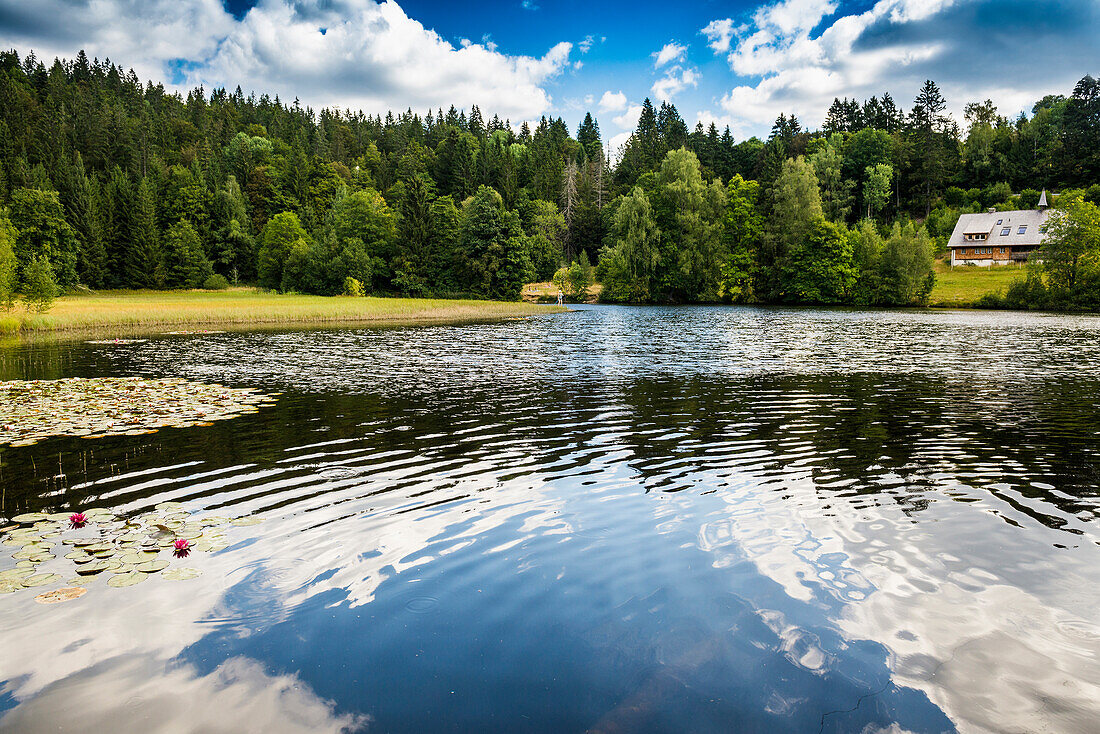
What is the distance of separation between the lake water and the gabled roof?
103m

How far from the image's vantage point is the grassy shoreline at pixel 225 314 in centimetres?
4456

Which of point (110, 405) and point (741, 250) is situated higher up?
point (741, 250)

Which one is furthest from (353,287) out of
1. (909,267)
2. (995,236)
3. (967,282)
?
(995,236)

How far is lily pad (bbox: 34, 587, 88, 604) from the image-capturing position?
6137 millimetres

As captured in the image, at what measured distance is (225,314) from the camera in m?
54.5

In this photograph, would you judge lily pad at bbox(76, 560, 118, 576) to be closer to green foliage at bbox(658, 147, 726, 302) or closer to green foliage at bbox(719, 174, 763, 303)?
green foliage at bbox(658, 147, 726, 302)

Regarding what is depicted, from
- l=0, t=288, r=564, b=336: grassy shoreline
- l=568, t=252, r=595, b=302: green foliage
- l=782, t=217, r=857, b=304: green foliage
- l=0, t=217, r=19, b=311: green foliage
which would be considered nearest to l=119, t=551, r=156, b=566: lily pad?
l=0, t=217, r=19, b=311: green foliage

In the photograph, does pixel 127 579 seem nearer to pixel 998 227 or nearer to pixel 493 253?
pixel 493 253

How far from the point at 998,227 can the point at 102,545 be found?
4901 inches

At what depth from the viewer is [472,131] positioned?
179 metres

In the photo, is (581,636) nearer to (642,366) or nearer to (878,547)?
(878,547)

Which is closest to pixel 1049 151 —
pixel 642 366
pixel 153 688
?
pixel 642 366

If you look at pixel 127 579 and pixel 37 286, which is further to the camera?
pixel 37 286

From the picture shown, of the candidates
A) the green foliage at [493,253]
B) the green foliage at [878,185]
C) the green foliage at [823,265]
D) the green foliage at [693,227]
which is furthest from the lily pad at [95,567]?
the green foliage at [878,185]
